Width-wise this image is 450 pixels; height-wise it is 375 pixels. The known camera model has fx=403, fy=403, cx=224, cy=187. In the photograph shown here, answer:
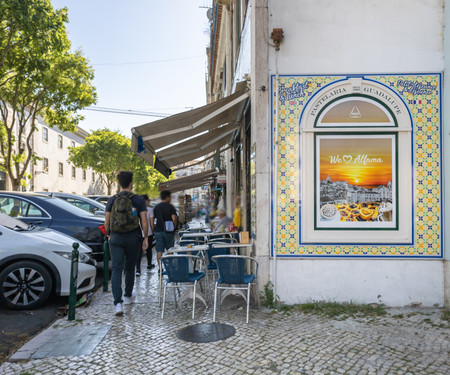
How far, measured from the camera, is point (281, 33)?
232 inches

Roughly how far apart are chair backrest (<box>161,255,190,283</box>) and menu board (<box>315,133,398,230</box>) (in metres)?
2.06

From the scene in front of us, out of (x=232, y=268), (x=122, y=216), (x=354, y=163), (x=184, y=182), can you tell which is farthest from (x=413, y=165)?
(x=184, y=182)

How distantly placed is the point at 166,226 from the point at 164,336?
13.7 feet

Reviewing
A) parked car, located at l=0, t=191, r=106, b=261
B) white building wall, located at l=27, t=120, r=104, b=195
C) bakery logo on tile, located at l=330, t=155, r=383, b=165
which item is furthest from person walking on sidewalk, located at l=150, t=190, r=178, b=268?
white building wall, located at l=27, t=120, r=104, b=195

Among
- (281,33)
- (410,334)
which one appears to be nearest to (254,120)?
(281,33)

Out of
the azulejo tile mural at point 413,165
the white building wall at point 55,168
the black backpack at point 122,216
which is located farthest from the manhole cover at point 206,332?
the white building wall at point 55,168

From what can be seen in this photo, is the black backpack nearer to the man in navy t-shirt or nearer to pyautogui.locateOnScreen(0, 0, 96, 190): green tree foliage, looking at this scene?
the man in navy t-shirt

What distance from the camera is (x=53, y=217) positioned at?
802 centimetres

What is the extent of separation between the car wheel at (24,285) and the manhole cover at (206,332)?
241 cm

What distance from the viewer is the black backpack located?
575 cm

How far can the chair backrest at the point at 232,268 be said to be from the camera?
5.26 metres

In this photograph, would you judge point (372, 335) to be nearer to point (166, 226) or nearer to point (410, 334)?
point (410, 334)

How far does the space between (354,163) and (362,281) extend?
68.4 inches

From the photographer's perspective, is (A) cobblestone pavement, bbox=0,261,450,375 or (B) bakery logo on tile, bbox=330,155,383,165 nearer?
(A) cobblestone pavement, bbox=0,261,450,375
